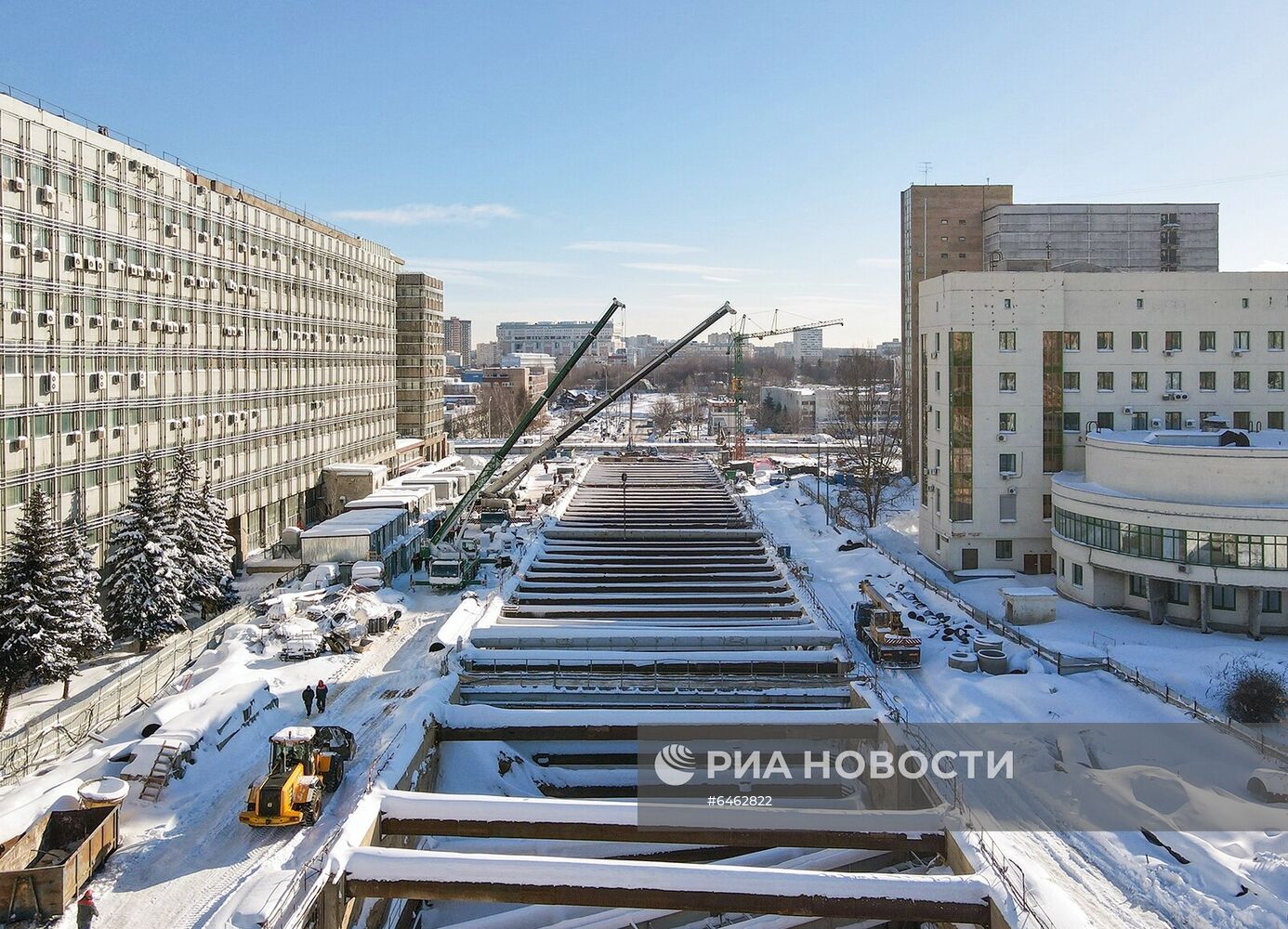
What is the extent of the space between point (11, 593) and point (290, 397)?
22.7m

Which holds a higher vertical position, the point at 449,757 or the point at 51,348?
the point at 51,348

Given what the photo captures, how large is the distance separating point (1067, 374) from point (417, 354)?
43.5m

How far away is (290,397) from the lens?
41.4 metres

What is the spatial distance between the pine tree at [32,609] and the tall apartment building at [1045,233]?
39.5 metres

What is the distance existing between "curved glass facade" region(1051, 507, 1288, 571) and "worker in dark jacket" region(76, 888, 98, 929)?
89.0ft

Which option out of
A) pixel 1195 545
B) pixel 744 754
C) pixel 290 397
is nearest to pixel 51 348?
pixel 290 397

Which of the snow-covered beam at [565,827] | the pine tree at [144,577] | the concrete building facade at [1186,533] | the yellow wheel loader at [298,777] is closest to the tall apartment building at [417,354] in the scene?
the pine tree at [144,577]

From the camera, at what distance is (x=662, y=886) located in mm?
12180

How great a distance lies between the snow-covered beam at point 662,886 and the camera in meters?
11.7

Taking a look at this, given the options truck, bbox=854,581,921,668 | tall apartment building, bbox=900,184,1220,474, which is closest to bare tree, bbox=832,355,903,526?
tall apartment building, bbox=900,184,1220,474

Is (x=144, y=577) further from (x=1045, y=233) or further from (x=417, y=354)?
(x=1045, y=233)

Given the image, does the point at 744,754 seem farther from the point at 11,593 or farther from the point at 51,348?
the point at 51,348

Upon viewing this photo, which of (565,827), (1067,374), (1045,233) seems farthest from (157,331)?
(1045,233)

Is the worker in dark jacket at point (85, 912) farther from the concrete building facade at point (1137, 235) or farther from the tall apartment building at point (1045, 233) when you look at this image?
the concrete building facade at point (1137, 235)
